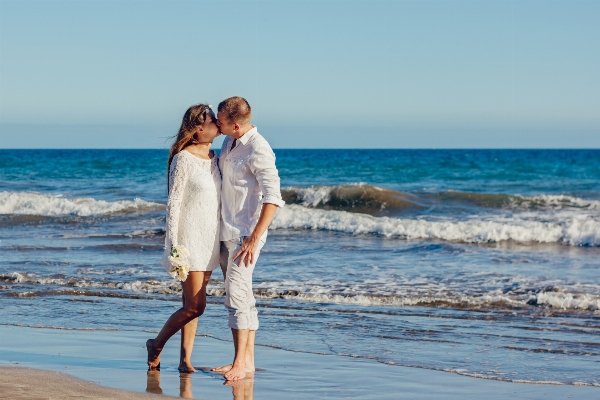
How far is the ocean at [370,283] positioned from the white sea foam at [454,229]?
0.10ft

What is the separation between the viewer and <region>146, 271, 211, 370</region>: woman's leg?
4879 mm

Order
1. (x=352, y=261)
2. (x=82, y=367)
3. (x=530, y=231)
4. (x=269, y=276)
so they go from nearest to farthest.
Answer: (x=82, y=367)
(x=269, y=276)
(x=352, y=261)
(x=530, y=231)

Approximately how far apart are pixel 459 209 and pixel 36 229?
37.8ft

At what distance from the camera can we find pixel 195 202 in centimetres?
482

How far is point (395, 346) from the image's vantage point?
6289 mm

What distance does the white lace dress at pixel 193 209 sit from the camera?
4.77 meters

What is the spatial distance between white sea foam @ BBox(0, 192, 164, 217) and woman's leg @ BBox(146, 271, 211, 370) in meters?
15.2

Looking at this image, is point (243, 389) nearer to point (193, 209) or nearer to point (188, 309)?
point (188, 309)

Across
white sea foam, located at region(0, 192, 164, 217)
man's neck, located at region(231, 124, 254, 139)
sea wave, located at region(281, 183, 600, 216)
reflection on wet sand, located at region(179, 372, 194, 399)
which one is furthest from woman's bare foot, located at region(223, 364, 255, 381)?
sea wave, located at region(281, 183, 600, 216)

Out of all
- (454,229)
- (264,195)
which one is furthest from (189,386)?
(454,229)

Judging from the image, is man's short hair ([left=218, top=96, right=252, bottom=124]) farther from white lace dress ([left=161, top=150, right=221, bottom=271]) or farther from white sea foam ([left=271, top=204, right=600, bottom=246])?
white sea foam ([left=271, top=204, right=600, bottom=246])

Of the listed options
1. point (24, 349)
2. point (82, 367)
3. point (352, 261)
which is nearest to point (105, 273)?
point (352, 261)

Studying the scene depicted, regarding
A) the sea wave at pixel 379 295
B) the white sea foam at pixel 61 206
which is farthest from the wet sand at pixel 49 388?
the white sea foam at pixel 61 206

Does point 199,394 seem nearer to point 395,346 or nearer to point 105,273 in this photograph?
point 395,346
